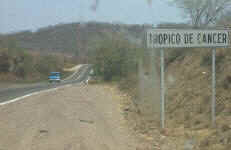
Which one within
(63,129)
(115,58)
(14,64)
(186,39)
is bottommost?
(14,64)

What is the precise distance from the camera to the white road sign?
641 cm

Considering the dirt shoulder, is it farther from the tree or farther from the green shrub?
the green shrub

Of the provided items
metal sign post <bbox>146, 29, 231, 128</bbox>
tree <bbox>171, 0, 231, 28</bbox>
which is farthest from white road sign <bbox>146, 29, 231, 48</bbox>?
tree <bbox>171, 0, 231, 28</bbox>

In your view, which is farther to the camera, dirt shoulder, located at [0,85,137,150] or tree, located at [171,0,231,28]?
tree, located at [171,0,231,28]

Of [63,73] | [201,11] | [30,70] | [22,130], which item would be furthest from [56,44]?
[22,130]

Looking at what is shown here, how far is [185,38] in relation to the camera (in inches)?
258

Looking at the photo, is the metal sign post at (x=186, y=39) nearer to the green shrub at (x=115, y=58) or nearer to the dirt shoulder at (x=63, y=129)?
the dirt shoulder at (x=63, y=129)

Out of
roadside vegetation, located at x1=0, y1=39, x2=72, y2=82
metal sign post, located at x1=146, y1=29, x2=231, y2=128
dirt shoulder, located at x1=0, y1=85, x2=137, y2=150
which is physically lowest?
roadside vegetation, located at x1=0, y1=39, x2=72, y2=82

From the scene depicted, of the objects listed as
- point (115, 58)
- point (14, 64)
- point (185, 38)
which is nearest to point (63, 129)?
point (185, 38)

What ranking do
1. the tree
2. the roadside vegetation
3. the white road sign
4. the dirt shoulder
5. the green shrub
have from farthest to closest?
the roadside vegetation < the green shrub < the tree < the white road sign < the dirt shoulder

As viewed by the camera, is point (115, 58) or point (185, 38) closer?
point (185, 38)

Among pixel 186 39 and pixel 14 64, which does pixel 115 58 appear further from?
pixel 14 64

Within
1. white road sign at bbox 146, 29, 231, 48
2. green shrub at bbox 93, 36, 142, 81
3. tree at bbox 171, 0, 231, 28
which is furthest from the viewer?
green shrub at bbox 93, 36, 142, 81

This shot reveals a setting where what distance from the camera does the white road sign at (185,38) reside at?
641 cm
